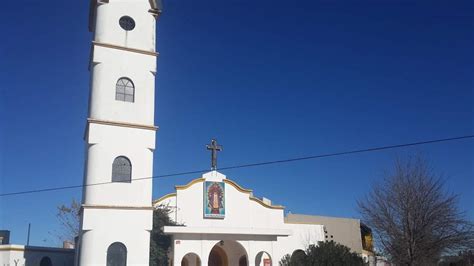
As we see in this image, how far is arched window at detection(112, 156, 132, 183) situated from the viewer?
70.2 feet

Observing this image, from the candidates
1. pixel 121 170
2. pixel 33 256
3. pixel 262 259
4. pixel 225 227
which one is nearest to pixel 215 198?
pixel 225 227

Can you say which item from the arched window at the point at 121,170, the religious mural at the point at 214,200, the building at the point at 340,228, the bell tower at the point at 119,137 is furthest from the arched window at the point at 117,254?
the building at the point at 340,228

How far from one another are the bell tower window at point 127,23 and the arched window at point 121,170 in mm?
6514

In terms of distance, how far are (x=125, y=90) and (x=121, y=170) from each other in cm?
384

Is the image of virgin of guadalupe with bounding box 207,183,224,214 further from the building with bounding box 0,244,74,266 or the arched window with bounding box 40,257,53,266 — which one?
the arched window with bounding box 40,257,53,266

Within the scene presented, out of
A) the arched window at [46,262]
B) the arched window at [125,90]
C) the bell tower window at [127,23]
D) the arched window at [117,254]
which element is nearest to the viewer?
the arched window at [117,254]

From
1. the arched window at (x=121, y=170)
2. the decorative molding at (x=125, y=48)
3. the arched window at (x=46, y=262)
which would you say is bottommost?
the arched window at (x=46, y=262)

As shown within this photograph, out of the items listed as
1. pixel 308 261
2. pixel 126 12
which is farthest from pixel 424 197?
pixel 126 12

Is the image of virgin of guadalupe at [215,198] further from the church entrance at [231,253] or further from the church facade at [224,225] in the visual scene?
the church entrance at [231,253]

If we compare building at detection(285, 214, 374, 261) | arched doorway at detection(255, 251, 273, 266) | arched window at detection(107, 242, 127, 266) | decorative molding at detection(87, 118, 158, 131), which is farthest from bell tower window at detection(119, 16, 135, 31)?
building at detection(285, 214, 374, 261)

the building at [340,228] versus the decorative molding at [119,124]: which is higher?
the decorative molding at [119,124]

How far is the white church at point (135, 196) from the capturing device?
20.7m

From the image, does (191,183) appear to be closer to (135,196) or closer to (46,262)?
(135,196)

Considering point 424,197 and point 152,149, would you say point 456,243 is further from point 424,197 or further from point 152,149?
point 152,149
